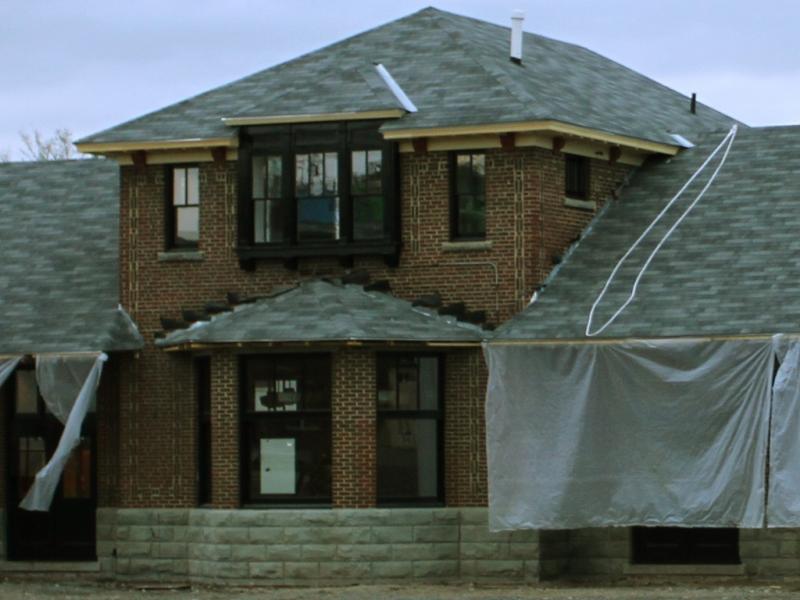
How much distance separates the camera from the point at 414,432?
3166 cm

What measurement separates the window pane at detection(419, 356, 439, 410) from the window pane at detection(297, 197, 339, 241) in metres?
2.34

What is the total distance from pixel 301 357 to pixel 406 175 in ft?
10.2

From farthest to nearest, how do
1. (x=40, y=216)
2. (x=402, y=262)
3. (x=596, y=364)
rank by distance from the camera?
(x=40, y=216), (x=402, y=262), (x=596, y=364)

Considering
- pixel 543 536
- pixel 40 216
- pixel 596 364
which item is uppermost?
pixel 40 216

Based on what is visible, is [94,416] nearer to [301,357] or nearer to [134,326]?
[134,326]

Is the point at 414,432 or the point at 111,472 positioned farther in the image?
the point at 111,472

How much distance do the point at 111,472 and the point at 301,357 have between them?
4067 mm

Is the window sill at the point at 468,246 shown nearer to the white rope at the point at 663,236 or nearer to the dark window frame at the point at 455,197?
the dark window frame at the point at 455,197

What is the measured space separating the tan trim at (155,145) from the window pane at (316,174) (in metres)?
1.19

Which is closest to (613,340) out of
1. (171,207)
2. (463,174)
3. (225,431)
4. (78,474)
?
(463,174)

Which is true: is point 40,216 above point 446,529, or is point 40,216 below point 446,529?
above

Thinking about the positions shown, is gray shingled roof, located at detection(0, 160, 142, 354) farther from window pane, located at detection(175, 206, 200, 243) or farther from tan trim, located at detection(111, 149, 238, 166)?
tan trim, located at detection(111, 149, 238, 166)

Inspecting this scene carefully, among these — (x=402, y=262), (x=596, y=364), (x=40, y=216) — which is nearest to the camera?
(x=596, y=364)

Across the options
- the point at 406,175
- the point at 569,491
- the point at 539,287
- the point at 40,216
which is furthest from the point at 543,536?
the point at 40,216
